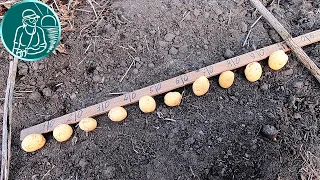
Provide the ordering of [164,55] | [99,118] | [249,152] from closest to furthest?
[249,152] < [99,118] < [164,55]

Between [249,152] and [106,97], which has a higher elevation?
[106,97]

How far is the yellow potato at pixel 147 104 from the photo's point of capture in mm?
2418

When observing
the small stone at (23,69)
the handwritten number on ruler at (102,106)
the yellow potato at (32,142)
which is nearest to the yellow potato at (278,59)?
the handwritten number on ruler at (102,106)

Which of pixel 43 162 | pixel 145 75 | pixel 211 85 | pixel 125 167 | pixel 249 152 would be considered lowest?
pixel 249 152

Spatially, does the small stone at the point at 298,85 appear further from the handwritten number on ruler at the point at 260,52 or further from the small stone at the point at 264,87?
the handwritten number on ruler at the point at 260,52

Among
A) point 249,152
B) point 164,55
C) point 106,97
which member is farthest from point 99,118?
point 249,152

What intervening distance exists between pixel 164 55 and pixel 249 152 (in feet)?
3.00

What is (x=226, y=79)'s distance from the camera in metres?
2.47

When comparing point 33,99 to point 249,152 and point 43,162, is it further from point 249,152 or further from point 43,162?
point 249,152

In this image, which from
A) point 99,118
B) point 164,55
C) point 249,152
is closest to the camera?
point 249,152

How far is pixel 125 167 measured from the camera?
2.32 m

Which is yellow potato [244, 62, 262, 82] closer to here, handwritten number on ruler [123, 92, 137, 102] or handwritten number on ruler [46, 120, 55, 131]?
handwritten number on ruler [123, 92, 137, 102]

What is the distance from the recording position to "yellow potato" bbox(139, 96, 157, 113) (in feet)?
7.93

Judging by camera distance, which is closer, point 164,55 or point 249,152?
point 249,152
